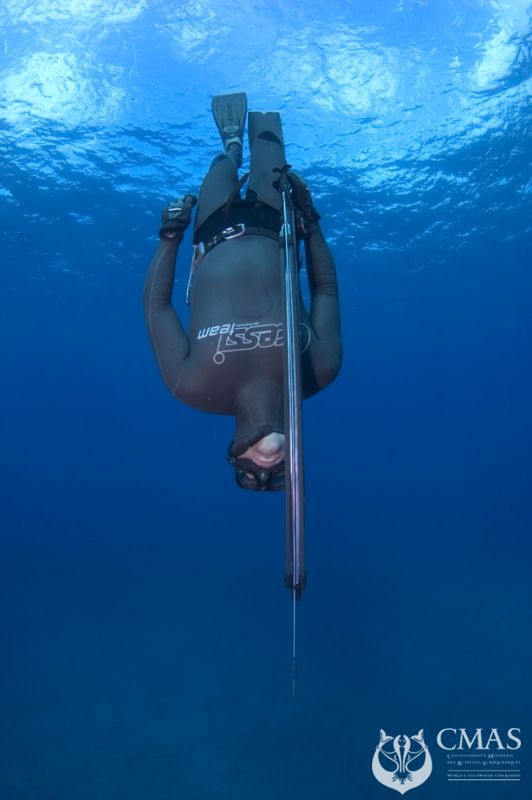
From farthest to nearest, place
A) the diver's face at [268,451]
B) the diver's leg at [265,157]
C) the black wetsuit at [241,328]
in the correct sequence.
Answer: the diver's leg at [265,157]
the black wetsuit at [241,328]
the diver's face at [268,451]

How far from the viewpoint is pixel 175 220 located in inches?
194

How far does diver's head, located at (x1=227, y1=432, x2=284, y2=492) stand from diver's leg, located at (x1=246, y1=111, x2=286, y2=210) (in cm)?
231

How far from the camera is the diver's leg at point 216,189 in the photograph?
5.38m

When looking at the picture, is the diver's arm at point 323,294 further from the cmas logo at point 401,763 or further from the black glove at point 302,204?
the cmas logo at point 401,763

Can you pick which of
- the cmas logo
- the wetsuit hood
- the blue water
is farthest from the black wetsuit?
the cmas logo

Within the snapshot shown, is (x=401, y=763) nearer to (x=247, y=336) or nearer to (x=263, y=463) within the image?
(x=263, y=463)

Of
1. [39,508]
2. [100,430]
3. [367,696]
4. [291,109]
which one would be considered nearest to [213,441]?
[100,430]

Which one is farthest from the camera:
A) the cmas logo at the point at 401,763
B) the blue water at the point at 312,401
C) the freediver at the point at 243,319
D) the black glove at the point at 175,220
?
the cmas logo at the point at 401,763

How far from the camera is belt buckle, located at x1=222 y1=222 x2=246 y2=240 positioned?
16.4ft

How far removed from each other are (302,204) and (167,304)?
1.31 m

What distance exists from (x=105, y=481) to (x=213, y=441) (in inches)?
374

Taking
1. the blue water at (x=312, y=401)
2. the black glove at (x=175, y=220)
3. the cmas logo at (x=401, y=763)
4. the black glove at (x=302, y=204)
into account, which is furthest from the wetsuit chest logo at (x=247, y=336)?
the cmas logo at (x=401, y=763)

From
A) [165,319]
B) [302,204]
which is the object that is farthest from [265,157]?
[165,319]

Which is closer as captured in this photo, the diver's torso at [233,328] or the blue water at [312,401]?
the diver's torso at [233,328]
